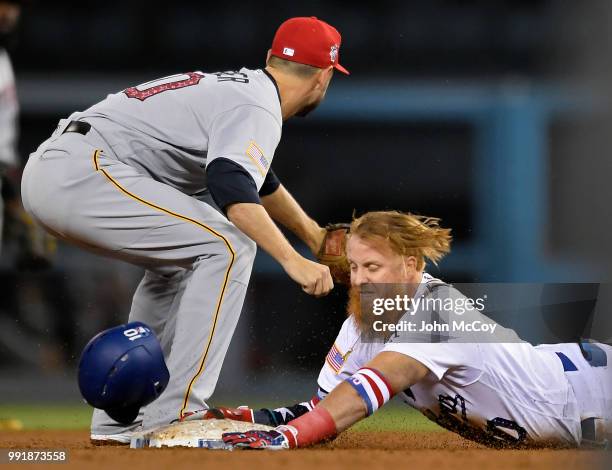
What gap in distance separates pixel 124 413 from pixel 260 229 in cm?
53

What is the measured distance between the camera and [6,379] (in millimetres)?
4746

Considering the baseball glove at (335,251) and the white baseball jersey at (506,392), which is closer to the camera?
the white baseball jersey at (506,392)

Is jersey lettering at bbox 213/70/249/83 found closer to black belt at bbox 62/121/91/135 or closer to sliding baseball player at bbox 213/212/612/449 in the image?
black belt at bbox 62/121/91/135

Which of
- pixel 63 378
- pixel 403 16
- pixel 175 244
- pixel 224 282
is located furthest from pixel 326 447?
pixel 403 16

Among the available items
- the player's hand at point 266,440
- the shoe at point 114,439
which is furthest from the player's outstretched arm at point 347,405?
the shoe at point 114,439

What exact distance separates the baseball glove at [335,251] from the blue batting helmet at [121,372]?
2.21ft

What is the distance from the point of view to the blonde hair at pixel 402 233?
2.10 metres

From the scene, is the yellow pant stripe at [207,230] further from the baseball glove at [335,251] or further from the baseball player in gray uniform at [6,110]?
the baseball player in gray uniform at [6,110]

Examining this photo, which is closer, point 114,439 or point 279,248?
point 279,248

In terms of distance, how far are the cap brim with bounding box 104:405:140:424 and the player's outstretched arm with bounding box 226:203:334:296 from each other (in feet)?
1.53

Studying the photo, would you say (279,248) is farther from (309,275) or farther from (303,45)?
(303,45)

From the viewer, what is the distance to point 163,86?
7.45 ft

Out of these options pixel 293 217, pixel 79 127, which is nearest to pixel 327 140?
pixel 293 217

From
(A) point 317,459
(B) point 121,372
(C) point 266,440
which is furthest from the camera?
(B) point 121,372
